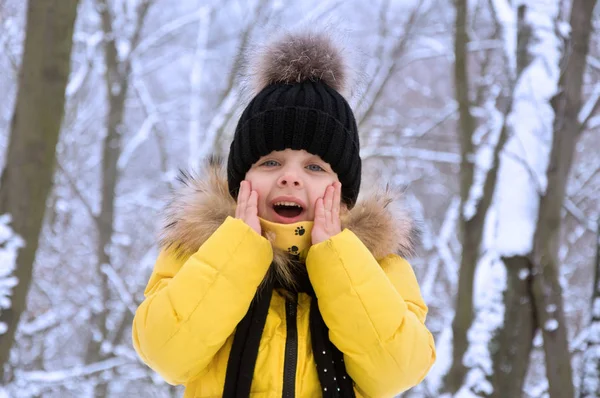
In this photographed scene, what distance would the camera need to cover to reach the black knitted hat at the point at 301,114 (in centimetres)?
187

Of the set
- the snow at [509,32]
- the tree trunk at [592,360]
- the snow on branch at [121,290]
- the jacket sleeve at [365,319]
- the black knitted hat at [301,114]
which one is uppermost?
the snow at [509,32]

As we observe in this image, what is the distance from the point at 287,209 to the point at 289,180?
0.38ft

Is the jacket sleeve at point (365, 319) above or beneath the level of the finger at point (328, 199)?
beneath

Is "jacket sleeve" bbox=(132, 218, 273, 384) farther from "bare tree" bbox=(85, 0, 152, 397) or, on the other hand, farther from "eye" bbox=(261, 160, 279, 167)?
"bare tree" bbox=(85, 0, 152, 397)

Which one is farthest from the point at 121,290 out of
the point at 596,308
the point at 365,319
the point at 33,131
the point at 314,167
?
the point at 365,319

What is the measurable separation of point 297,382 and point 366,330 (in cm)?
23

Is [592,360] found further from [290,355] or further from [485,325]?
[290,355]

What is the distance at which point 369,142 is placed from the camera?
8.27 meters

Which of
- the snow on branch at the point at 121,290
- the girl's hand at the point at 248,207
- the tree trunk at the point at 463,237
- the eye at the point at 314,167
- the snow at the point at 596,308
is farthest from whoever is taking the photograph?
the snow on branch at the point at 121,290

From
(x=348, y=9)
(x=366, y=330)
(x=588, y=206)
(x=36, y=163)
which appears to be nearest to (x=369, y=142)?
(x=348, y=9)

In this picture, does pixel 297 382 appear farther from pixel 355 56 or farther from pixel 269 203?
pixel 355 56

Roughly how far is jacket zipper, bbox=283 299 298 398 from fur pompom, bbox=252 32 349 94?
0.72m

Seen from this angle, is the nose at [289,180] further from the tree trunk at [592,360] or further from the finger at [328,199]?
the tree trunk at [592,360]

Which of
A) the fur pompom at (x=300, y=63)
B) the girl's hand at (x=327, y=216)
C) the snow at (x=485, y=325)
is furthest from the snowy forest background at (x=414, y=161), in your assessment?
the girl's hand at (x=327, y=216)
